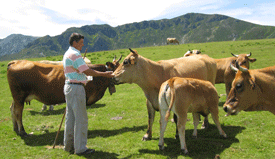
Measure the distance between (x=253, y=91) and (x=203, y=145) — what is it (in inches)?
102

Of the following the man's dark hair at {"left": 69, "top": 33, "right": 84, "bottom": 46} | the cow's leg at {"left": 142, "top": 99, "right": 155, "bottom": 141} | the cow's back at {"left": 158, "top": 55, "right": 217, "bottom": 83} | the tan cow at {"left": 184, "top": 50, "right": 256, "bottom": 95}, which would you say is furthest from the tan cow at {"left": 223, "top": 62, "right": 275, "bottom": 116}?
the tan cow at {"left": 184, "top": 50, "right": 256, "bottom": 95}

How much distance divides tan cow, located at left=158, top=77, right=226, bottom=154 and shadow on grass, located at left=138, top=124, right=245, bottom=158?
10.4 inches

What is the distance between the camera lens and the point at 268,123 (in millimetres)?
7746

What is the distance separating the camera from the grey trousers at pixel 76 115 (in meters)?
5.93

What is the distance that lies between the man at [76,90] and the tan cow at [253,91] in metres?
3.67

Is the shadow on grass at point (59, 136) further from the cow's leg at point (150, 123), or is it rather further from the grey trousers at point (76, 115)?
the grey trousers at point (76, 115)

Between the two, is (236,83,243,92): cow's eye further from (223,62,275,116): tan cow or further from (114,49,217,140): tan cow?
(114,49,217,140): tan cow

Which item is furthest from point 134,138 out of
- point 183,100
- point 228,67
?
point 228,67

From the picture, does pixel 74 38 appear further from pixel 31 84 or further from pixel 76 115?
pixel 31 84

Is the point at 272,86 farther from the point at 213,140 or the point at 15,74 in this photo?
the point at 15,74

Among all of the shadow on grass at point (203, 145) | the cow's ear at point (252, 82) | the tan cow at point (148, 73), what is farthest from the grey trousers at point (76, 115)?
the cow's ear at point (252, 82)

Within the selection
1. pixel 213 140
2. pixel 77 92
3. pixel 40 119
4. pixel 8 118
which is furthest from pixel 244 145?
pixel 8 118

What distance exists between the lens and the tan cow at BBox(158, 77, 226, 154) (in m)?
5.67

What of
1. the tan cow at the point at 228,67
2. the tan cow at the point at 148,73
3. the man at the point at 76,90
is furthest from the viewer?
the tan cow at the point at 228,67
